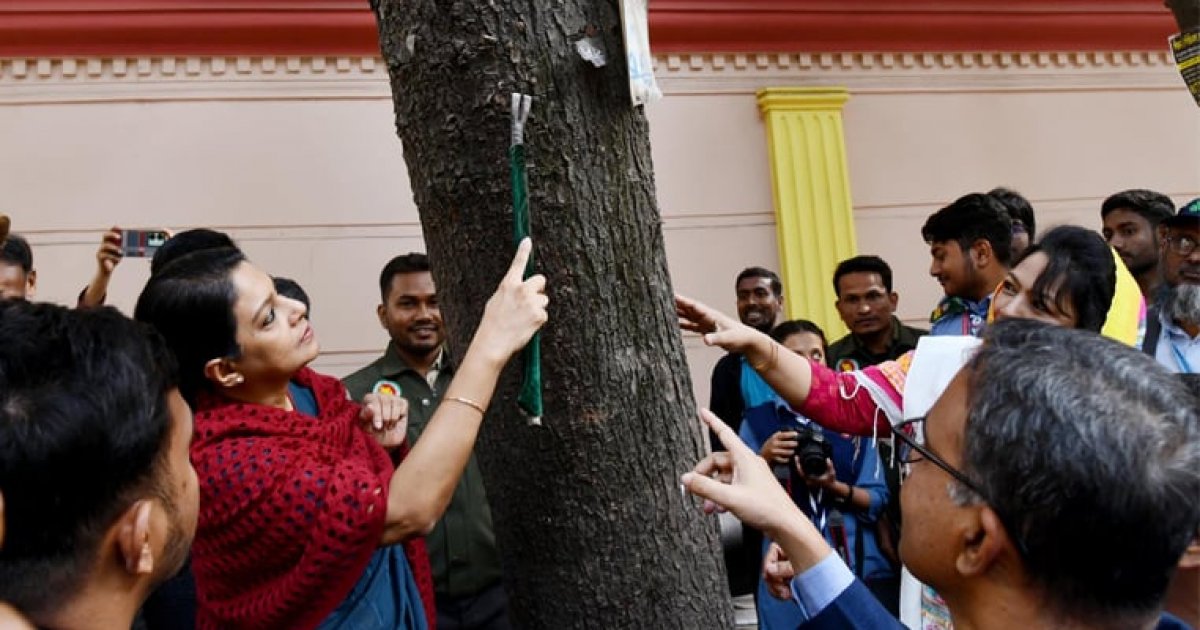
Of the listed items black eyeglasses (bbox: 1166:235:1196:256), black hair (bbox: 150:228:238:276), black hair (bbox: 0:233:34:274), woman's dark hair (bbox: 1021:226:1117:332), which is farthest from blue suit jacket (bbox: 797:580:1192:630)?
black hair (bbox: 0:233:34:274)

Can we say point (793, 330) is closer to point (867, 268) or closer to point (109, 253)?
point (867, 268)

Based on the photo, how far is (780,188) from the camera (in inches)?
208

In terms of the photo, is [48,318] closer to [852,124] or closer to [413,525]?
[413,525]

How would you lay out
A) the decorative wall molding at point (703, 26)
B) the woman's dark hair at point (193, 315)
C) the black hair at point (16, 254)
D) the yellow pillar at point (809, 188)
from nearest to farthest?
the woman's dark hair at point (193, 315)
the black hair at point (16, 254)
the decorative wall molding at point (703, 26)
the yellow pillar at point (809, 188)

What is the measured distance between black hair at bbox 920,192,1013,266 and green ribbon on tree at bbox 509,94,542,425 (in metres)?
2.12

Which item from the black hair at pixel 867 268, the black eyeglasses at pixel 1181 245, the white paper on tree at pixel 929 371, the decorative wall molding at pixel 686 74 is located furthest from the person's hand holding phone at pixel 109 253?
the black eyeglasses at pixel 1181 245

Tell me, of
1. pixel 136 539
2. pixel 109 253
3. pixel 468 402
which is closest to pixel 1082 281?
pixel 468 402

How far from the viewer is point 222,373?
72.2 inches

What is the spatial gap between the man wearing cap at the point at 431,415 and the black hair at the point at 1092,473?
143 centimetres

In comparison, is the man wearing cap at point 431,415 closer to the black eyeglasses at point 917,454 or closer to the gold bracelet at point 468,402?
the gold bracelet at point 468,402

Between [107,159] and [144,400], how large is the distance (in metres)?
4.08

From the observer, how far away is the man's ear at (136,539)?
1.18 m

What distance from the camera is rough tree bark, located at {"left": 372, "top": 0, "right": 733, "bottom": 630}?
1.66m

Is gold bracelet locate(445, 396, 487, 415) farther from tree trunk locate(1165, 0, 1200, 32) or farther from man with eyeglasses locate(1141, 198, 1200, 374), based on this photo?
tree trunk locate(1165, 0, 1200, 32)
